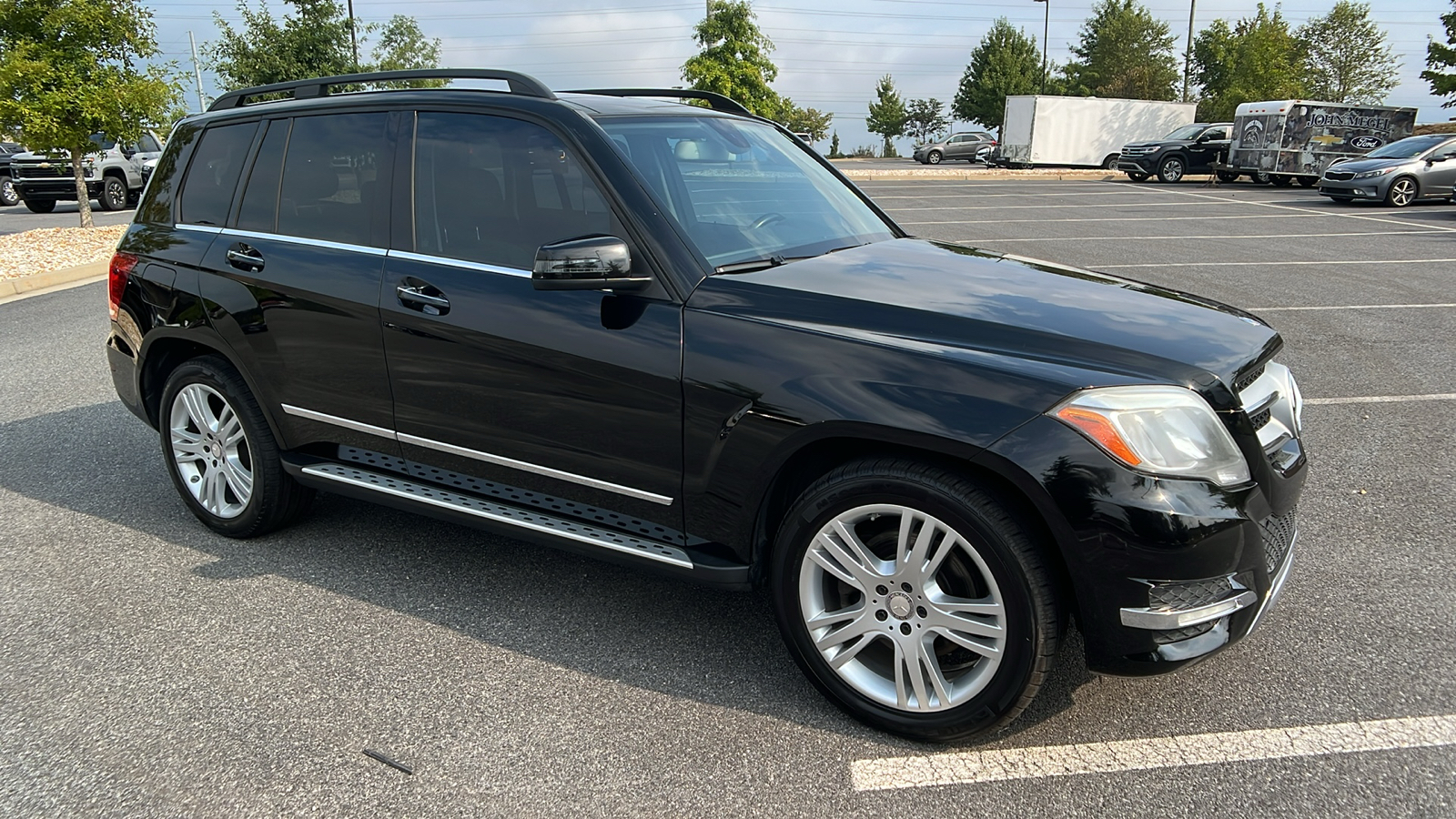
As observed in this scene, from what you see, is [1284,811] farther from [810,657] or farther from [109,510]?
[109,510]

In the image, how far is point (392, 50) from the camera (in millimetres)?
44188

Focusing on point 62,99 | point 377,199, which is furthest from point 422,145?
point 62,99

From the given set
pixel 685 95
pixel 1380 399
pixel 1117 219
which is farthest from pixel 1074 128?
pixel 685 95

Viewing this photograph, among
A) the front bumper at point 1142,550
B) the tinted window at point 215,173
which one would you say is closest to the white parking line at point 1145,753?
the front bumper at point 1142,550

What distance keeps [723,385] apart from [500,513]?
1043 millimetres

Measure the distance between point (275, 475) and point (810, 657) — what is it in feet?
8.20

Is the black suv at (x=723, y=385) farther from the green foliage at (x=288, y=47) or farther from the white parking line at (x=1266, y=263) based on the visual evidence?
the green foliage at (x=288, y=47)

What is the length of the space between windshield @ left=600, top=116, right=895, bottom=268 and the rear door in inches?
41.6

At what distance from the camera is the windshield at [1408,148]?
72.3 ft

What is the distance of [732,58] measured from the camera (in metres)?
35.2

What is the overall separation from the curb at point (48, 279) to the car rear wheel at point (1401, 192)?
2462 centimetres

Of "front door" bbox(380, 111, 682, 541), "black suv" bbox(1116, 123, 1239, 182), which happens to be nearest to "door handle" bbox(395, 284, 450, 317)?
"front door" bbox(380, 111, 682, 541)

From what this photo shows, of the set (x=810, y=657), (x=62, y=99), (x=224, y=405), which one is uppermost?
(x=62, y=99)

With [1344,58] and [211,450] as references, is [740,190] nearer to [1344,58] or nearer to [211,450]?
[211,450]
